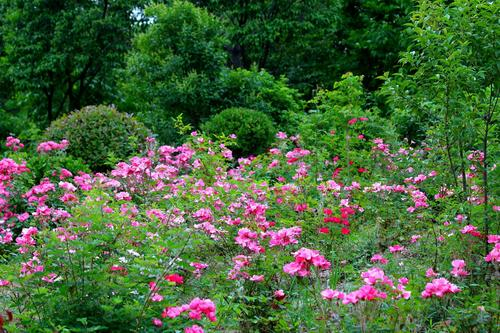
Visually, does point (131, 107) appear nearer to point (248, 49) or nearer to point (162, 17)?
point (248, 49)

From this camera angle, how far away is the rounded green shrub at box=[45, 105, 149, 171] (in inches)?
328

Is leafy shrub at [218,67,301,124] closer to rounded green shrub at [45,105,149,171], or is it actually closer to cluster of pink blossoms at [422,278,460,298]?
rounded green shrub at [45,105,149,171]

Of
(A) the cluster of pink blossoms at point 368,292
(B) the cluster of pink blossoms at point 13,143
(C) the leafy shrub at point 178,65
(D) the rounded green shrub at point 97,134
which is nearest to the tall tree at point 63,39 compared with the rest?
(C) the leafy shrub at point 178,65

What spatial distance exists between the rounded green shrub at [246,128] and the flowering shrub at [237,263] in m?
3.61

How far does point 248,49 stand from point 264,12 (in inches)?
45.4

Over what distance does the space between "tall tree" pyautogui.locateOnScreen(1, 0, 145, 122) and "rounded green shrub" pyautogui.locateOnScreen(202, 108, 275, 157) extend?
5.05 m

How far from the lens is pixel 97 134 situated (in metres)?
8.41

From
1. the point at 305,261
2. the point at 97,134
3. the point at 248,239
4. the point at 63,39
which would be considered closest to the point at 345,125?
the point at 97,134

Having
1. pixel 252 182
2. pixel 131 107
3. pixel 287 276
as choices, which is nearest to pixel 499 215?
pixel 287 276

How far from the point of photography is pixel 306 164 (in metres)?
6.86

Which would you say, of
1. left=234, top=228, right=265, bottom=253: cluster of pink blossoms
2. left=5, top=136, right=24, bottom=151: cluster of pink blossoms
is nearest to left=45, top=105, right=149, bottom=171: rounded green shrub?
left=5, top=136, right=24, bottom=151: cluster of pink blossoms

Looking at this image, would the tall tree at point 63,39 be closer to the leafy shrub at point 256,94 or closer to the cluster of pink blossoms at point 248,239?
the leafy shrub at point 256,94

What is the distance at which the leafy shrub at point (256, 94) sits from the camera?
10977 millimetres

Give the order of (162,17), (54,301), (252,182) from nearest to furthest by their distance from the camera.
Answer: (54,301) < (252,182) < (162,17)
